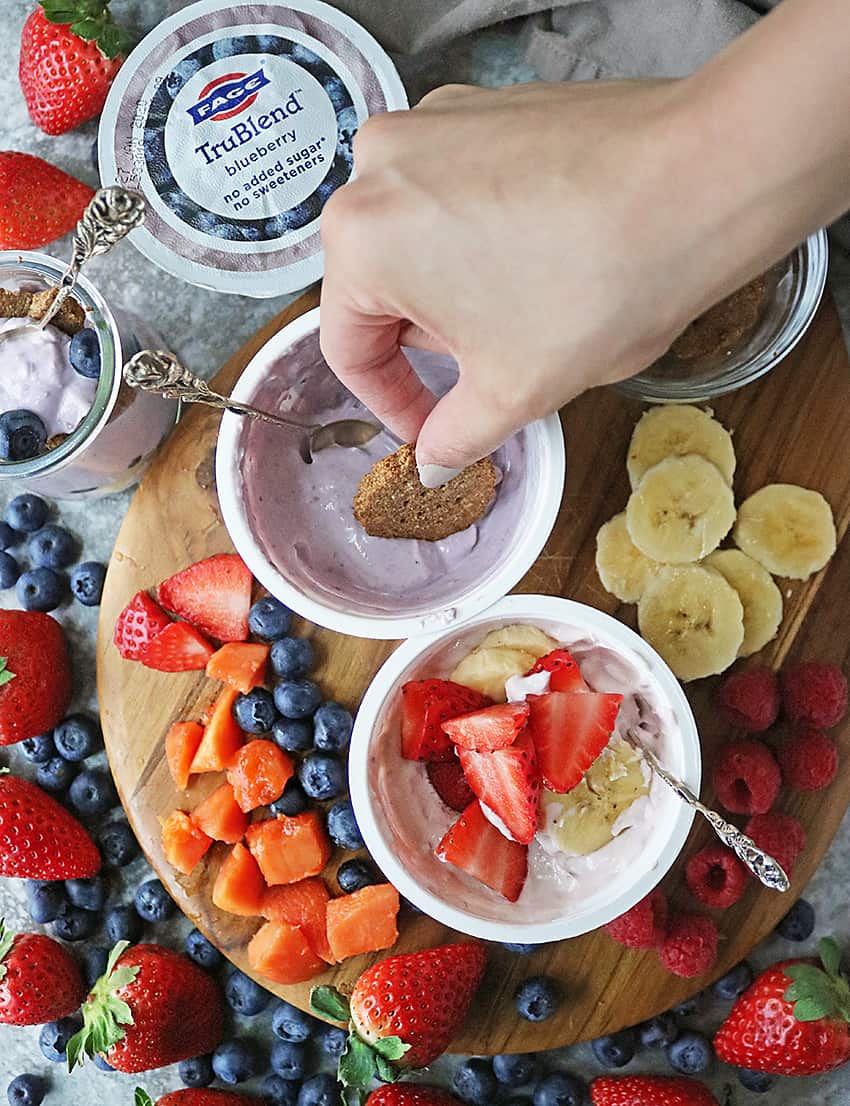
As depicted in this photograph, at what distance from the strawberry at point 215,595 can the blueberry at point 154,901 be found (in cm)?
44

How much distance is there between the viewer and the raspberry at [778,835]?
1673 mm

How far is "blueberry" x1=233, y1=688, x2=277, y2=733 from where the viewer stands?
1731 mm

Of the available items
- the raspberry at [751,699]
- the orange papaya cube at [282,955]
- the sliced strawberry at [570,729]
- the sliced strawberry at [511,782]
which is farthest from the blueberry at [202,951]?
the raspberry at [751,699]

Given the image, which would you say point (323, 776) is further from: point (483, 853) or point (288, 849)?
point (483, 853)

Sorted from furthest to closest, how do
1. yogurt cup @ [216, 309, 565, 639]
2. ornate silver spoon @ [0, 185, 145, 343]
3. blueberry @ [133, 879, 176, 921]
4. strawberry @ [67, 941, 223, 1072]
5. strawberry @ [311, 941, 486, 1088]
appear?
blueberry @ [133, 879, 176, 921]
strawberry @ [67, 941, 223, 1072]
strawberry @ [311, 941, 486, 1088]
yogurt cup @ [216, 309, 565, 639]
ornate silver spoon @ [0, 185, 145, 343]

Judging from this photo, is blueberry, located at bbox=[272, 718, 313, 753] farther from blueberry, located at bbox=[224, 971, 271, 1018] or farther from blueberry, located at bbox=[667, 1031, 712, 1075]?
blueberry, located at bbox=[667, 1031, 712, 1075]

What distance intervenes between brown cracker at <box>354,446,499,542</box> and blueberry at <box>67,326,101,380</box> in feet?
1.37

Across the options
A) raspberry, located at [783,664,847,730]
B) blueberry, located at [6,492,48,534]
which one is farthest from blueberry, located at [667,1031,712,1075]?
blueberry, located at [6,492,48,534]

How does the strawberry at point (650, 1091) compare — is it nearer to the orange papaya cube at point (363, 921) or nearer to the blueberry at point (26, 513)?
the orange papaya cube at point (363, 921)

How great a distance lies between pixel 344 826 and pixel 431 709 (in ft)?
0.86

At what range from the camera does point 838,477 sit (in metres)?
1.75

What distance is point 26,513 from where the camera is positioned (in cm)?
194

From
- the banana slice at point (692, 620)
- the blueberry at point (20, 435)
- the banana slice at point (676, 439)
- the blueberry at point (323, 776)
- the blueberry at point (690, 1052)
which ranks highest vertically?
the blueberry at point (20, 435)

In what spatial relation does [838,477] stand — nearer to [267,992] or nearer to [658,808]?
[658,808]
